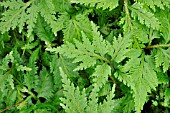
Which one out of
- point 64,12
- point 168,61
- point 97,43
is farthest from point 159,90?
point 64,12

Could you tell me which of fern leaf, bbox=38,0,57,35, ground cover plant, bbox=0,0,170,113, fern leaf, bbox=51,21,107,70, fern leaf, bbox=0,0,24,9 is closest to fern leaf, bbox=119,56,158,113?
ground cover plant, bbox=0,0,170,113

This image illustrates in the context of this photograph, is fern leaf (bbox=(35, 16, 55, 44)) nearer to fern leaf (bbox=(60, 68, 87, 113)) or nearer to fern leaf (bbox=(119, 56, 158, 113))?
fern leaf (bbox=(60, 68, 87, 113))

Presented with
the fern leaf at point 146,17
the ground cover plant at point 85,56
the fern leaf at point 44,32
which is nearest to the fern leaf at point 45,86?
the ground cover plant at point 85,56

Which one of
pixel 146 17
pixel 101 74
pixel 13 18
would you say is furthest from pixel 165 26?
pixel 13 18

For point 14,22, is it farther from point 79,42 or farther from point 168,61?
point 168,61

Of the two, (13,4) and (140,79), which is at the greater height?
(13,4)

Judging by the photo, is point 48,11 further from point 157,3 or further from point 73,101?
point 157,3

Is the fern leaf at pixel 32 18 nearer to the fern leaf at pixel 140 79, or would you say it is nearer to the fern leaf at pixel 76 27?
the fern leaf at pixel 76 27
